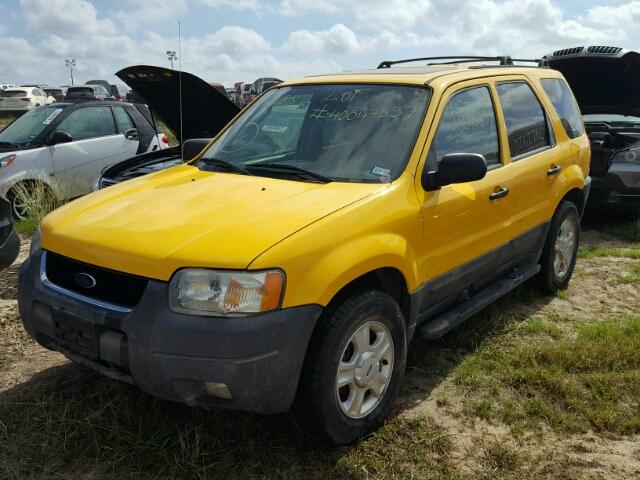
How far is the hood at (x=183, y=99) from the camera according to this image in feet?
20.3

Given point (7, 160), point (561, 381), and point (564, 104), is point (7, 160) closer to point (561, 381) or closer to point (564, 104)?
point (564, 104)

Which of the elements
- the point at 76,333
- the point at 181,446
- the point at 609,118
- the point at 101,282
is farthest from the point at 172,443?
the point at 609,118

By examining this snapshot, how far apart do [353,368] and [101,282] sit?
3.96 ft

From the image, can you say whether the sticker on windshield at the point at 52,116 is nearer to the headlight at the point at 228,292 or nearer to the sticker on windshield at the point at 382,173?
the sticker on windshield at the point at 382,173

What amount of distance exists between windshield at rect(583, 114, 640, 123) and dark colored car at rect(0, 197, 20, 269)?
6.97 m

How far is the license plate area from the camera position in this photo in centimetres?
268

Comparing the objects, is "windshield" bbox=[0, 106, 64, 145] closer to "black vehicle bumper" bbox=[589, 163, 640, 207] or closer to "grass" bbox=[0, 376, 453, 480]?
"grass" bbox=[0, 376, 453, 480]

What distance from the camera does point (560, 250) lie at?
5012 mm

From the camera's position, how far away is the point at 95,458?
9.37ft

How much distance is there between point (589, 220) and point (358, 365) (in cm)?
612

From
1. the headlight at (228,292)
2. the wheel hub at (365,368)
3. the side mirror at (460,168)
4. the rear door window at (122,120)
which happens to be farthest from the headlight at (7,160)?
the wheel hub at (365,368)

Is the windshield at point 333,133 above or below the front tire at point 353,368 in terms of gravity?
above

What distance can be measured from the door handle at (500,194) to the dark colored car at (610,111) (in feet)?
12.4

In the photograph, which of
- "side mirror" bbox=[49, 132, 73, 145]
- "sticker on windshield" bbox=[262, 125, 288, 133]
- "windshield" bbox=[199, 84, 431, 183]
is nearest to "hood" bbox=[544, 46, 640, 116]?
"windshield" bbox=[199, 84, 431, 183]
